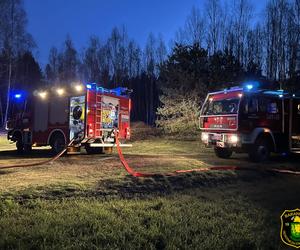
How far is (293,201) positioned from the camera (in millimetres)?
7664

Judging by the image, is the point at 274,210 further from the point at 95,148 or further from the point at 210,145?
the point at 95,148

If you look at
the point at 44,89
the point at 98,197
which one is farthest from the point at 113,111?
the point at 98,197

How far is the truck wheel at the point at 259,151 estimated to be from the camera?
44.1 feet

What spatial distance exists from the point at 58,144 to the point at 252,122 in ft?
25.9

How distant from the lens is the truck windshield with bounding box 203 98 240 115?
13305 millimetres

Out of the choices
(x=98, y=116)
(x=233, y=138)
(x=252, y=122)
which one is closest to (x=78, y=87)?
(x=98, y=116)

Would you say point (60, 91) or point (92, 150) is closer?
point (60, 91)

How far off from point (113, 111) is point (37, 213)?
33.8 ft

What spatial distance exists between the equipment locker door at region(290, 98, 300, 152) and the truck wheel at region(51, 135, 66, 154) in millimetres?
9180

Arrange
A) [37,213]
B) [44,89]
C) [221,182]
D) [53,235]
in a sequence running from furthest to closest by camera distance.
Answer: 1. [44,89]
2. [221,182]
3. [37,213]
4. [53,235]

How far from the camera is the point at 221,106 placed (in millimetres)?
13961

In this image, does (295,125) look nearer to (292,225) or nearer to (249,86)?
(249,86)

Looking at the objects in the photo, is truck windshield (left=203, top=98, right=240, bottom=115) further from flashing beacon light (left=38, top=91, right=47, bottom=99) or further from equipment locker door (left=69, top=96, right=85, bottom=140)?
flashing beacon light (left=38, top=91, right=47, bottom=99)

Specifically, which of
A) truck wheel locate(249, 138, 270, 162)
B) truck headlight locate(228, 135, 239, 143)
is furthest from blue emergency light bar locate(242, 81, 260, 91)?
truck wheel locate(249, 138, 270, 162)
